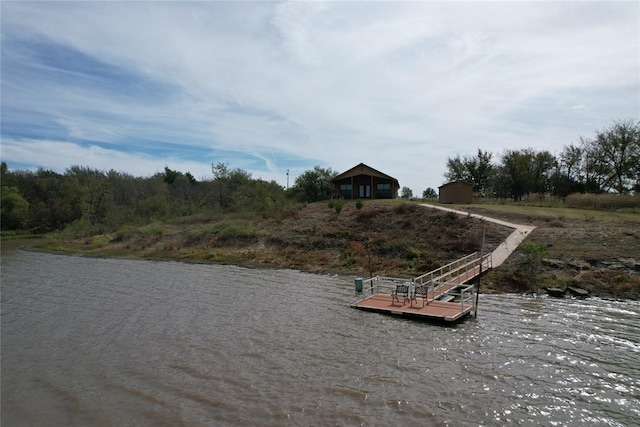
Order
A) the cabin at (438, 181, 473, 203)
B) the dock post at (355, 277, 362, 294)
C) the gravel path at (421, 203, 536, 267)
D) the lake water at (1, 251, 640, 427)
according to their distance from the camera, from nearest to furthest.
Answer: the lake water at (1, 251, 640, 427) → the dock post at (355, 277, 362, 294) → the gravel path at (421, 203, 536, 267) → the cabin at (438, 181, 473, 203)

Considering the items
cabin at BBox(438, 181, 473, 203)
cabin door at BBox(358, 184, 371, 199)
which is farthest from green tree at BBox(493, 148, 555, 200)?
cabin door at BBox(358, 184, 371, 199)

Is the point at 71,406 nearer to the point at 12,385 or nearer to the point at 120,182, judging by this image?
the point at 12,385

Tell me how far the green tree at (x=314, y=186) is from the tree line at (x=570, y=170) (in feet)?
86.6

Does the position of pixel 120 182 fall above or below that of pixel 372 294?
above

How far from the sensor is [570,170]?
174ft

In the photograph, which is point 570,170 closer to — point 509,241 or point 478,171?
point 478,171

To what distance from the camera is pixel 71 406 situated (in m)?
8.97

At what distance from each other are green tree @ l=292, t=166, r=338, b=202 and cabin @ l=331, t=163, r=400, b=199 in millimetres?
3090

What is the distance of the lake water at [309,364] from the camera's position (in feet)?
27.9

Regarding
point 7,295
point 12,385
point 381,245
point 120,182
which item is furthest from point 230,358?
point 120,182

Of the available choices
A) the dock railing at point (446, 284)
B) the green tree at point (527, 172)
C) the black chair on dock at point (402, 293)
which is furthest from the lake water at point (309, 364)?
the green tree at point (527, 172)

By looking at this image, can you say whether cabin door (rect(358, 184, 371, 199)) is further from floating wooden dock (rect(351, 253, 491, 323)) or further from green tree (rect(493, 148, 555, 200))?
floating wooden dock (rect(351, 253, 491, 323))

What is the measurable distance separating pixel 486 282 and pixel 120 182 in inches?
2826

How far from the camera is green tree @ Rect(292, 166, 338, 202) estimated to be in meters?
56.6
